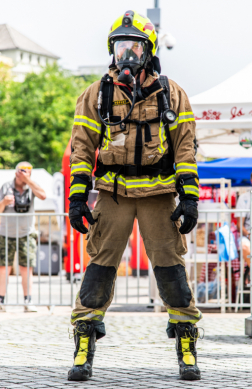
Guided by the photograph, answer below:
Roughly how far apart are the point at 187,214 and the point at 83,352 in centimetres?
104

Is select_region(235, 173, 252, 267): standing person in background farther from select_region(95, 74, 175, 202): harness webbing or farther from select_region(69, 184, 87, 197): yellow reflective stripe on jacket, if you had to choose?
select_region(69, 184, 87, 197): yellow reflective stripe on jacket

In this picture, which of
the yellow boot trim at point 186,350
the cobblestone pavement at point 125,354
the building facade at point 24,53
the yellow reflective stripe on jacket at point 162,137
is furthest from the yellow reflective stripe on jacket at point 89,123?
the building facade at point 24,53

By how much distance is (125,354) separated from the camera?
447 centimetres

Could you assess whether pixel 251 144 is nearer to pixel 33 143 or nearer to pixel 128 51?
pixel 128 51

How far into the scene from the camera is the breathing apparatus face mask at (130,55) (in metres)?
3.58

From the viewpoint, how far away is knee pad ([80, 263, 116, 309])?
11.8ft

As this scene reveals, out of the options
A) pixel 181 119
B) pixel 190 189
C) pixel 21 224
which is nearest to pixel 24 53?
pixel 21 224

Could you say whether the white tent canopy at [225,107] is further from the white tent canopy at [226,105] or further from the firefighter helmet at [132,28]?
the firefighter helmet at [132,28]

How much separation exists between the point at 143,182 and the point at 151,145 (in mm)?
229

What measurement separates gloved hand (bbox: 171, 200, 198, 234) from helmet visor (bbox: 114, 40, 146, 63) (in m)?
0.92

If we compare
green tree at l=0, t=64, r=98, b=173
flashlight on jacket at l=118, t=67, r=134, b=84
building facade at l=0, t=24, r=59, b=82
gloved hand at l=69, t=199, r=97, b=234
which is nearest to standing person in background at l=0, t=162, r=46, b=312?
gloved hand at l=69, t=199, r=97, b=234

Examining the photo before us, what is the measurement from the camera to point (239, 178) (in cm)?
1295

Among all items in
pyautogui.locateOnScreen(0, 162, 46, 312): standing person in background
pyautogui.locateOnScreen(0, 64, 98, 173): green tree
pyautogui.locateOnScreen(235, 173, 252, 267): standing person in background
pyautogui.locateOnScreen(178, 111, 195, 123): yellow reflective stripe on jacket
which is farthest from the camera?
pyautogui.locateOnScreen(0, 64, 98, 173): green tree

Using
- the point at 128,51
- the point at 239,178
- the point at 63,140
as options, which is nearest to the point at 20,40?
the point at 63,140
